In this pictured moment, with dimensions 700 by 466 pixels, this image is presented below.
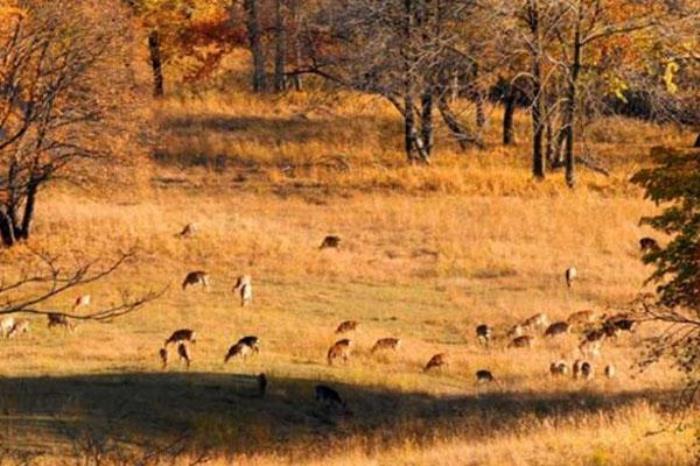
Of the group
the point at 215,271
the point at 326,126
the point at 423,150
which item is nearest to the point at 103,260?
the point at 215,271

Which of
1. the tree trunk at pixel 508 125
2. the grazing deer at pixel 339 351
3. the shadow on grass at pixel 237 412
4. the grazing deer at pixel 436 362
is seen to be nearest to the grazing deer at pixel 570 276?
the grazing deer at pixel 436 362

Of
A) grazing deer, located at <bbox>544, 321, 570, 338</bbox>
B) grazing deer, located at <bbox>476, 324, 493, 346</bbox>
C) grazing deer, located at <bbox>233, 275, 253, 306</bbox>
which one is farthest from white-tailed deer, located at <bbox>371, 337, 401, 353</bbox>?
grazing deer, located at <bbox>233, 275, 253, 306</bbox>

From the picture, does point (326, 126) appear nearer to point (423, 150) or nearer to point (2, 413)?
point (423, 150)

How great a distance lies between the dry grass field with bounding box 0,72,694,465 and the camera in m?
20.4

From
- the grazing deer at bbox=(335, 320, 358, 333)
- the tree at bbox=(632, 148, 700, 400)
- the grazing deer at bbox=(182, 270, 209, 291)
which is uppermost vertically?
the tree at bbox=(632, 148, 700, 400)

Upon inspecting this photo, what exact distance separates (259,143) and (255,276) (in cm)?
2149

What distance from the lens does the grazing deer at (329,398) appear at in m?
22.6

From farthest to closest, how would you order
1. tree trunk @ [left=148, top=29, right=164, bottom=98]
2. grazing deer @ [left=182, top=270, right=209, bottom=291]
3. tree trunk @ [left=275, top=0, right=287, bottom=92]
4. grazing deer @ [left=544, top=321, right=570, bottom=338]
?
tree trunk @ [left=148, top=29, right=164, bottom=98] → tree trunk @ [left=275, top=0, right=287, bottom=92] → grazing deer @ [left=182, top=270, right=209, bottom=291] → grazing deer @ [left=544, top=321, right=570, bottom=338]

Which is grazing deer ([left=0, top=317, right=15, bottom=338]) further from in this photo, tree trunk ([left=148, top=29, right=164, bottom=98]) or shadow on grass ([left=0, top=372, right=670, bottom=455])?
tree trunk ([left=148, top=29, right=164, bottom=98])

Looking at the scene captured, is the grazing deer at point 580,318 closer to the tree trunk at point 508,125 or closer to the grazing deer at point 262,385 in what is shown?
the grazing deer at point 262,385

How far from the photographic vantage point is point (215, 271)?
3591cm

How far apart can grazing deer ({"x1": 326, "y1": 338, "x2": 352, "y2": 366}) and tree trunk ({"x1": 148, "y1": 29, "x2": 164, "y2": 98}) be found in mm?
41022

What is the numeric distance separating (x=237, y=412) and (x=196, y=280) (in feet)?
36.2

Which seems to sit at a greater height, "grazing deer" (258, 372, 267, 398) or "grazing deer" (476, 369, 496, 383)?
"grazing deer" (258, 372, 267, 398)
